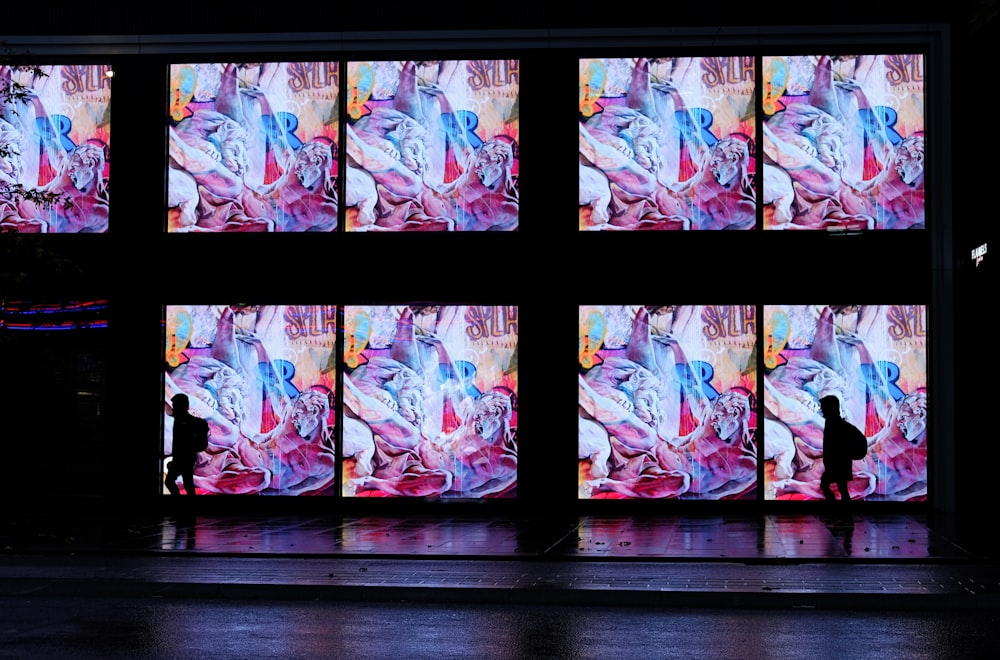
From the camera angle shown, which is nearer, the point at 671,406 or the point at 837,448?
the point at 837,448

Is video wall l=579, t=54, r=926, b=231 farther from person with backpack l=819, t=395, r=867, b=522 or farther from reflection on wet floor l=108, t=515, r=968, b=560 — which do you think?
reflection on wet floor l=108, t=515, r=968, b=560

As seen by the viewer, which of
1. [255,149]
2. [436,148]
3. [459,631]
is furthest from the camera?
[255,149]

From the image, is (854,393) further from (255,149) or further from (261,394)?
(255,149)

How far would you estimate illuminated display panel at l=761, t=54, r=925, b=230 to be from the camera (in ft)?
67.7

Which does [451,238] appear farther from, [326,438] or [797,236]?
[797,236]

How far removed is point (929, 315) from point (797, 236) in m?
2.38

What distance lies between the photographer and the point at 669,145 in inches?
819

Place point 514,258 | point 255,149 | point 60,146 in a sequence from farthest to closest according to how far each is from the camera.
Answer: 1. point 60,146
2. point 255,149
3. point 514,258

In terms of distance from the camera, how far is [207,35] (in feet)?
70.0

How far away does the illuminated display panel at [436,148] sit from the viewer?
2102cm

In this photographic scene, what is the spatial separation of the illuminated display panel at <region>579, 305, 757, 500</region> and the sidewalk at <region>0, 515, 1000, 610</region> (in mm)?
961

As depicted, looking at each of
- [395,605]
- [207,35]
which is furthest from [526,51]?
[395,605]

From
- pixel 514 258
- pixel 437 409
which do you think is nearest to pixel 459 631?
pixel 437 409

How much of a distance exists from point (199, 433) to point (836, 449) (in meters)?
9.33
